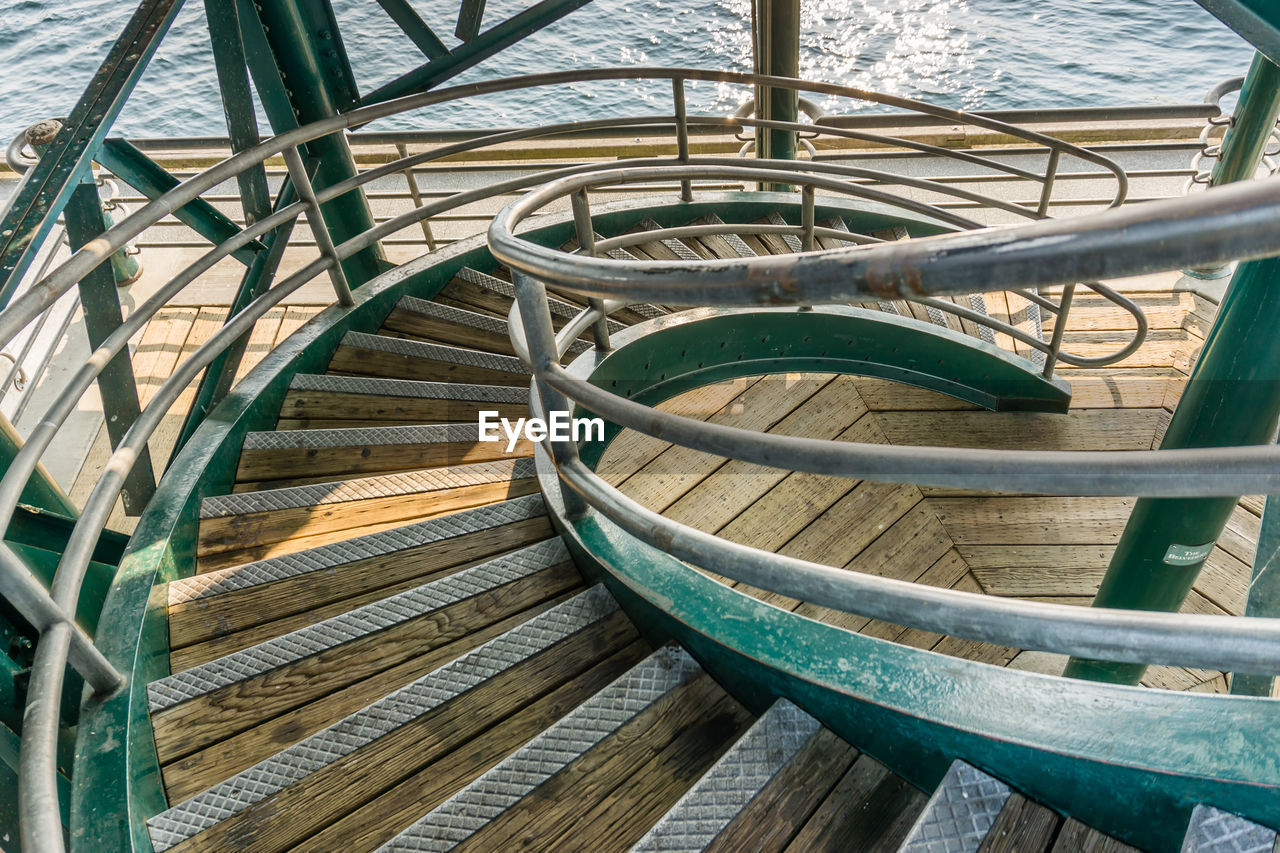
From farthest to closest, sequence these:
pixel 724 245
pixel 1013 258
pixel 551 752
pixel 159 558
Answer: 1. pixel 724 245
2. pixel 159 558
3. pixel 551 752
4. pixel 1013 258

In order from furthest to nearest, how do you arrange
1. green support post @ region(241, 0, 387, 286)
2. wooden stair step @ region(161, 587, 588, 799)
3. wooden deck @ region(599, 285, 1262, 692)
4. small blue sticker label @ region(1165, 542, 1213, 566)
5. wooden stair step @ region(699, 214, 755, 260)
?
wooden stair step @ region(699, 214, 755, 260), wooden deck @ region(599, 285, 1262, 692), green support post @ region(241, 0, 387, 286), small blue sticker label @ region(1165, 542, 1213, 566), wooden stair step @ region(161, 587, 588, 799)

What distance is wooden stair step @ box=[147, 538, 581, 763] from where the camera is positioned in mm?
1957

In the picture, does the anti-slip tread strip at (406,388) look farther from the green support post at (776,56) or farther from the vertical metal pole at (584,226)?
the green support post at (776,56)

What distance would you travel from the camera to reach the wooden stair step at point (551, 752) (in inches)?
65.5

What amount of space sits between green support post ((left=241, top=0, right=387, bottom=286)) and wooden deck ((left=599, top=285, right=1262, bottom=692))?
1.79 metres

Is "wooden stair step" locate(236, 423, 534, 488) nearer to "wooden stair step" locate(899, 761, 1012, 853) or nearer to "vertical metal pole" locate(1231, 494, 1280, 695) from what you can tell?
"wooden stair step" locate(899, 761, 1012, 853)

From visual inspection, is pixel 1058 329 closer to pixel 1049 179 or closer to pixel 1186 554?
pixel 1049 179

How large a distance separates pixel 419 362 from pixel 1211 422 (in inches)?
106

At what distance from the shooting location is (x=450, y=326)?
3754 millimetres

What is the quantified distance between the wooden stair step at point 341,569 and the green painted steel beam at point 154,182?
1.16 meters

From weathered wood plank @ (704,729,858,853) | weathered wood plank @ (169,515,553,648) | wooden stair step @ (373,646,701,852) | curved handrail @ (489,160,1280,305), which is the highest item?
curved handrail @ (489,160,1280,305)

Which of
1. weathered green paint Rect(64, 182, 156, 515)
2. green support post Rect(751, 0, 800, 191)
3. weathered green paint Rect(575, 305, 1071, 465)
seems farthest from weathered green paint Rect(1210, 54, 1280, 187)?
weathered green paint Rect(64, 182, 156, 515)

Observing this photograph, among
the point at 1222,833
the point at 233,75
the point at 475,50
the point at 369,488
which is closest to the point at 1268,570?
the point at 1222,833

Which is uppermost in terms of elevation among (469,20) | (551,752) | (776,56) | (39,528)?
(469,20)
